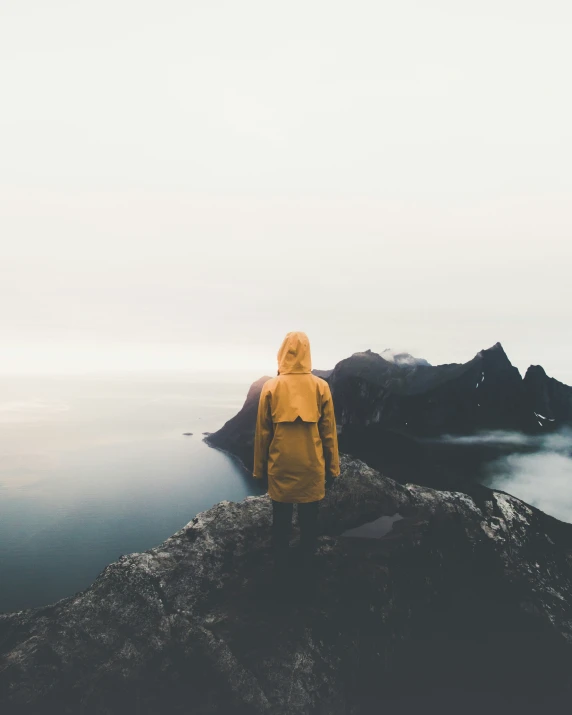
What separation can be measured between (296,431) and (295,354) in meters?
1.27

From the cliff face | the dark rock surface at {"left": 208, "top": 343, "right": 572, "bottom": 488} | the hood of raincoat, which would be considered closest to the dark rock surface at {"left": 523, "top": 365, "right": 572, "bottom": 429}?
the dark rock surface at {"left": 208, "top": 343, "right": 572, "bottom": 488}

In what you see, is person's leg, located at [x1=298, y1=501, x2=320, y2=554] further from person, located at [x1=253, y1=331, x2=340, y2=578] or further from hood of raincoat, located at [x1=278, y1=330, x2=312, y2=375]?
hood of raincoat, located at [x1=278, y1=330, x2=312, y2=375]

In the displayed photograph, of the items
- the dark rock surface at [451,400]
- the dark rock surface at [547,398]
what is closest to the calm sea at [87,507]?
the dark rock surface at [451,400]

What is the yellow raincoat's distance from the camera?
6219 millimetres

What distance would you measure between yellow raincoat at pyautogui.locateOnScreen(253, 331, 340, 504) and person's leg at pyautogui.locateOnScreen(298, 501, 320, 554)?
9.1 inches

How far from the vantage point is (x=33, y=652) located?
5426 mm

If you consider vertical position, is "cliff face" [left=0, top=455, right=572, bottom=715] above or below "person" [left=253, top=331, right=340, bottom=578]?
below

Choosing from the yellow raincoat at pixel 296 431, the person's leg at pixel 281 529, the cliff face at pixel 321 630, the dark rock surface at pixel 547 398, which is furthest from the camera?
Answer: the dark rock surface at pixel 547 398

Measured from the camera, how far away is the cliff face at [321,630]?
5.17 m

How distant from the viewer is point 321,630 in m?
5.74

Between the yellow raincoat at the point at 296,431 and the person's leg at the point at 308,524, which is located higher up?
the yellow raincoat at the point at 296,431

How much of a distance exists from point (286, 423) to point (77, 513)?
11100 cm

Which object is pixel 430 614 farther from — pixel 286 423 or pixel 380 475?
pixel 286 423

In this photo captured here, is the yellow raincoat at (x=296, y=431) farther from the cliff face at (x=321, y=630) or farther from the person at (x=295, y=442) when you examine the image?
the cliff face at (x=321, y=630)
